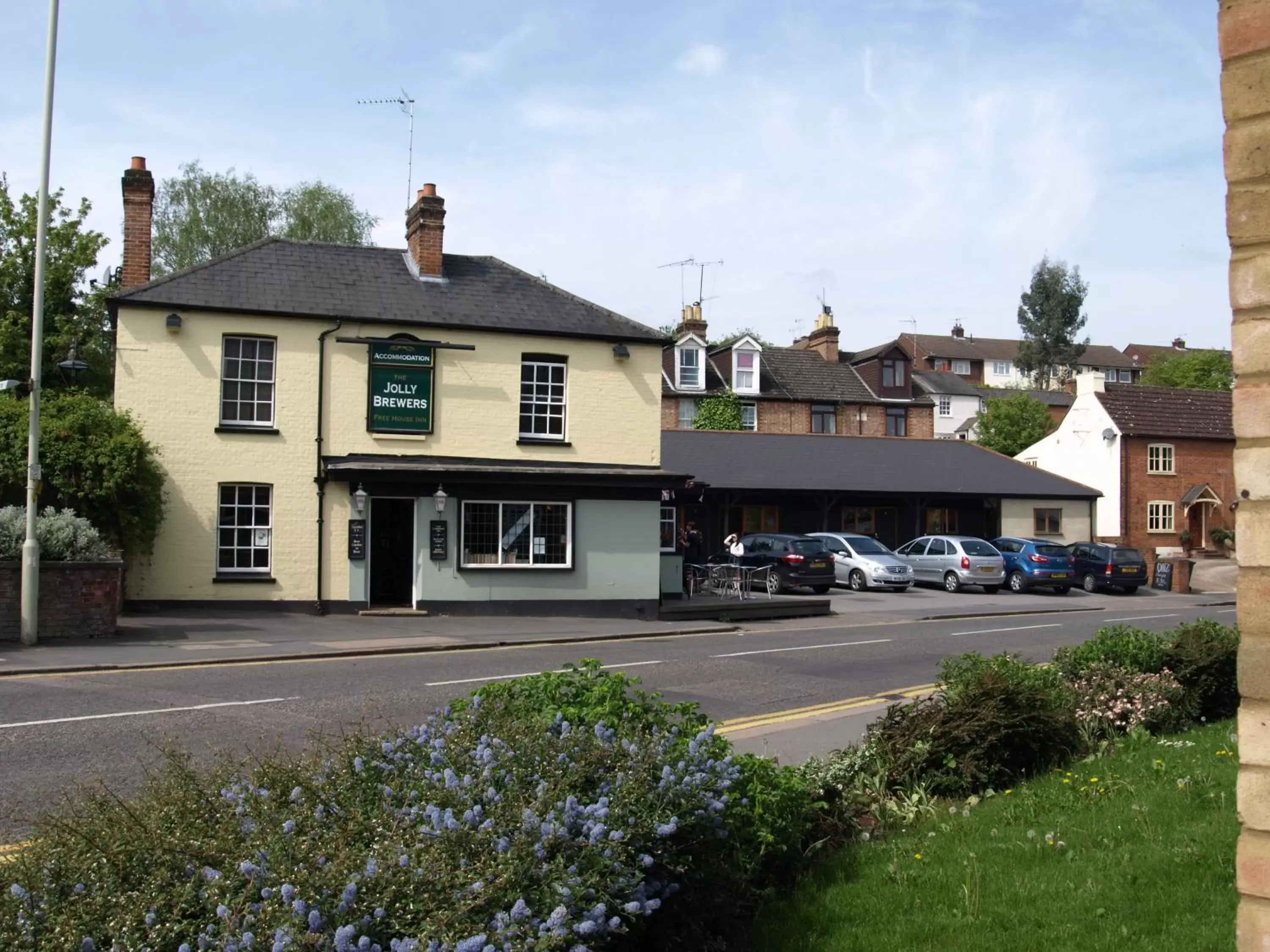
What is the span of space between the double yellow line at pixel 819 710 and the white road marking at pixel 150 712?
4805mm

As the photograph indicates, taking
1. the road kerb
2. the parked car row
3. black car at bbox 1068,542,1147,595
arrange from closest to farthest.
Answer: the road kerb
the parked car row
black car at bbox 1068,542,1147,595

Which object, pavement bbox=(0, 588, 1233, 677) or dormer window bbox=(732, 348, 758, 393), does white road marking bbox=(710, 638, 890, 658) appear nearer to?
pavement bbox=(0, 588, 1233, 677)

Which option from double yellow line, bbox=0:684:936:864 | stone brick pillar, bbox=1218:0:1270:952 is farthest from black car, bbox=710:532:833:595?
stone brick pillar, bbox=1218:0:1270:952

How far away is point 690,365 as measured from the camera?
51.6 m

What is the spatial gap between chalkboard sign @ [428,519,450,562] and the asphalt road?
5316 millimetres

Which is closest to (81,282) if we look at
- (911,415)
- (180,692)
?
(180,692)

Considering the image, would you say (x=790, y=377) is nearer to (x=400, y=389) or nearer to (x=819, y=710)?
(x=400, y=389)

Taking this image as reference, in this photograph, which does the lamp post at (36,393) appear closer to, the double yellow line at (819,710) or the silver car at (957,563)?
the double yellow line at (819,710)

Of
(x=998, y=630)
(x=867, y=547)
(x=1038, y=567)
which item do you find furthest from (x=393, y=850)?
(x=1038, y=567)

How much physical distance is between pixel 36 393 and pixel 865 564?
925 inches

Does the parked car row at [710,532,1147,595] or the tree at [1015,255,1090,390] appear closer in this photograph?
the parked car row at [710,532,1147,595]

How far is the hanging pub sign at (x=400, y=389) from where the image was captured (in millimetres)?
24281

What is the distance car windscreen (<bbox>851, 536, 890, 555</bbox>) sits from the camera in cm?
3503

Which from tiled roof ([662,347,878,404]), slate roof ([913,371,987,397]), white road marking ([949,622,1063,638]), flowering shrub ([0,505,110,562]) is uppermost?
slate roof ([913,371,987,397])
